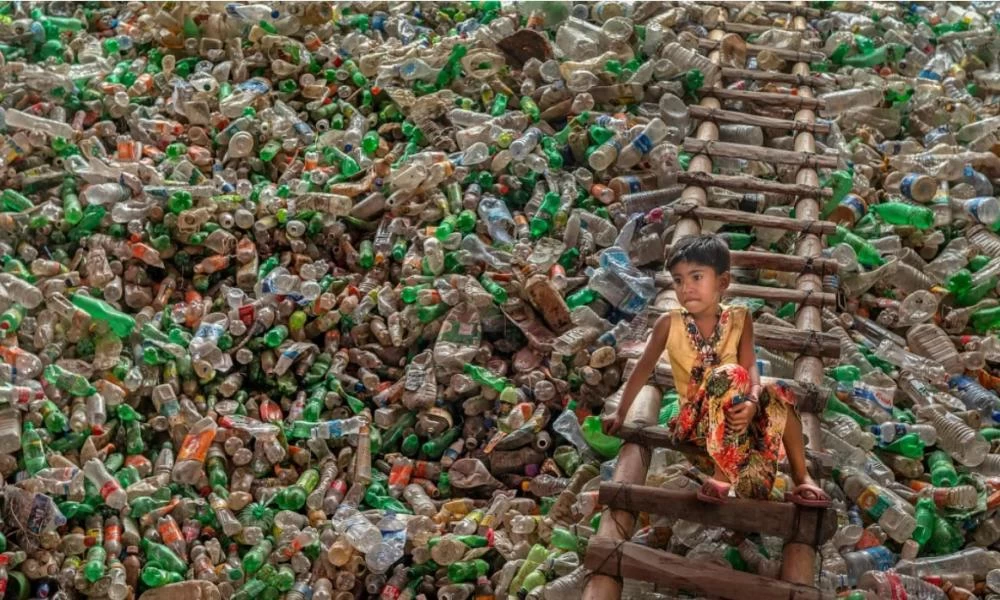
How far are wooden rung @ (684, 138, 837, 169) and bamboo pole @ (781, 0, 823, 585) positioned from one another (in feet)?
0.15

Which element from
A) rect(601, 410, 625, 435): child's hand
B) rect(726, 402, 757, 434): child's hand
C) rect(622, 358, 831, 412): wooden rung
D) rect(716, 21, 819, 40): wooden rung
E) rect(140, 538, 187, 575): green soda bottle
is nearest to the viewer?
rect(726, 402, 757, 434): child's hand

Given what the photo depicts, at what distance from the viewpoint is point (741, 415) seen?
3.07 meters

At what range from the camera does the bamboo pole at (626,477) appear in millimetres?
3217

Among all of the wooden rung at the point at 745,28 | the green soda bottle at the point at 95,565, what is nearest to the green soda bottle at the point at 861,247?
the wooden rung at the point at 745,28

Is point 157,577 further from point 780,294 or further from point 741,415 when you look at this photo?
point 780,294

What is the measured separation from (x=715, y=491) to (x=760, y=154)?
2301 millimetres

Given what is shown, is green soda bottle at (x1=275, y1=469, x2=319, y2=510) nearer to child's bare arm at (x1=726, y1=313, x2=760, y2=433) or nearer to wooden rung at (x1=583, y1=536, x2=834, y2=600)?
wooden rung at (x1=583, y1=536, x2=834, y2=600)

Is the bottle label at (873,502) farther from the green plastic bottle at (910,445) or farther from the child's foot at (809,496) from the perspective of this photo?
the child's foot at (809,496)

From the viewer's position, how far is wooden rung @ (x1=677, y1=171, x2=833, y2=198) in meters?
4.85

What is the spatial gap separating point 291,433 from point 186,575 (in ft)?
2.18

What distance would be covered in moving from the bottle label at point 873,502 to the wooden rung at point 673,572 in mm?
722

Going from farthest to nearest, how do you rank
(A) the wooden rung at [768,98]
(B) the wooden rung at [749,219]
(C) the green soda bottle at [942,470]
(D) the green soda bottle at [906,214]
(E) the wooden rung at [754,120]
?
(A) the wooden rung at [768,98]
(E) the wooden rung at [754,120]
(D) the green soda bottle at [906,214]
(B) the wooden rung at [749,219]
(C) the green soda bottle at [942,470]

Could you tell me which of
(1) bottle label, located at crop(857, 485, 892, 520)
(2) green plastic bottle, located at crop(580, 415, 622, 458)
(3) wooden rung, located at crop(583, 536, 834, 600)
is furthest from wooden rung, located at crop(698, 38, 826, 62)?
(3) wooden rung, located at crop(583, 536, 834, 600)

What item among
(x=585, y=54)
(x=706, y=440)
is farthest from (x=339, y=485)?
(x=585, y=54)
